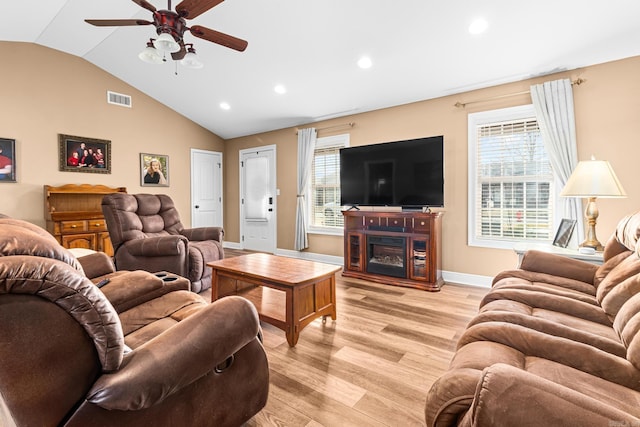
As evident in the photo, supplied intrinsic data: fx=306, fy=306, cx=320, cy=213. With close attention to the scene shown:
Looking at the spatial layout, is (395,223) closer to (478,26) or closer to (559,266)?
(559,266)

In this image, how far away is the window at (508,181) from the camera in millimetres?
3533

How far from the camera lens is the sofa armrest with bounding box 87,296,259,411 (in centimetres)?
86

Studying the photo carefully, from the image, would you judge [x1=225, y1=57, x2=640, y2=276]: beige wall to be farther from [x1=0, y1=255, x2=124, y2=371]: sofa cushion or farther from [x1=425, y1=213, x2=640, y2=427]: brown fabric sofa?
[x1=0, y1=255, x2=124, y2=371]: sofa cushion

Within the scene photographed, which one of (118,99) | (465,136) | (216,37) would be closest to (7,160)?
(118,99)

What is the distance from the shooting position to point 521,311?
156cm

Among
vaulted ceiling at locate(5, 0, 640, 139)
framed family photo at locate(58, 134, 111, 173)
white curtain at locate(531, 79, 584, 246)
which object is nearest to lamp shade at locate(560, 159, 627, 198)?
white curtain at locate(531, 79, 584, 246)

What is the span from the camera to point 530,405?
716 mm

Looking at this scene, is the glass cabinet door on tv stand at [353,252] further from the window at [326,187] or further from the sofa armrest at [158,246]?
the sofa armrest at [158,246]

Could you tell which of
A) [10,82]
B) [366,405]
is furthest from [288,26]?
[10,82]

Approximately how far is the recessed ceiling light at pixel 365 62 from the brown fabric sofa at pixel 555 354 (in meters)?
2.88

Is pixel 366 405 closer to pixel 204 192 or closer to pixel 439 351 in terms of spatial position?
pixel 439 351

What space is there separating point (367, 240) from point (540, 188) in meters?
2.13

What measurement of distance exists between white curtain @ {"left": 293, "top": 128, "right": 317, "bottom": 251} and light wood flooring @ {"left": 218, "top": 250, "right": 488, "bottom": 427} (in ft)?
7.49

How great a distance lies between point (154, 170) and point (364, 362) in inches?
209
